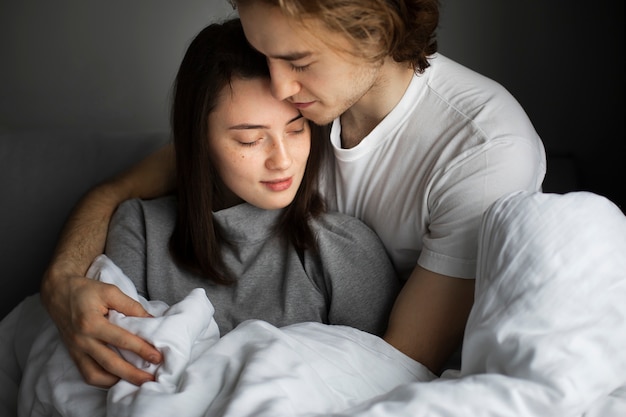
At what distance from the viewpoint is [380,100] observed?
5.16ft

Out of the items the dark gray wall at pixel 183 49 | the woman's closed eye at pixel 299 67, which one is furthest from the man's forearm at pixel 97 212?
the woman's closed eye at pixel 299 67

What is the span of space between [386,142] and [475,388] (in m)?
0.65

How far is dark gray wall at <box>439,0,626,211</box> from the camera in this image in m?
2.25

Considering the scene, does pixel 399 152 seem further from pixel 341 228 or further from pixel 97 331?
pixel 97 331

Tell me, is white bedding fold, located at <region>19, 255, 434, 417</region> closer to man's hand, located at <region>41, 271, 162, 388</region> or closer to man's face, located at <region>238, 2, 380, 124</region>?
man's hand, located at <region>41, 271, 162, 388</region>

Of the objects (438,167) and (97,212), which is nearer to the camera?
(438,167)

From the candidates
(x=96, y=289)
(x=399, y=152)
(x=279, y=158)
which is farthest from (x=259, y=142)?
(x=96, y=289)

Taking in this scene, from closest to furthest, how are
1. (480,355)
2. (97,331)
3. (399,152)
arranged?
(480,355)
(97,331)
(399,152)

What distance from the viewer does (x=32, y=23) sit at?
2.51m

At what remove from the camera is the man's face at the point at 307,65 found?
1360 millimetres

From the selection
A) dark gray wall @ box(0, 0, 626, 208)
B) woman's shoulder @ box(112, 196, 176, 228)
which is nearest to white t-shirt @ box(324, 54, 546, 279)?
woman's shoulder @ box(112, 196, 176, 228)

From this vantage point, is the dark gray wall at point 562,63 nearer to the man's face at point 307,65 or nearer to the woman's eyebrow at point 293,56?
the man's face at point 307,65

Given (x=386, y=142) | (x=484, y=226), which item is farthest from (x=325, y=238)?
(x=484, y=226)

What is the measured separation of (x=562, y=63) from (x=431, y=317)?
1185mm
